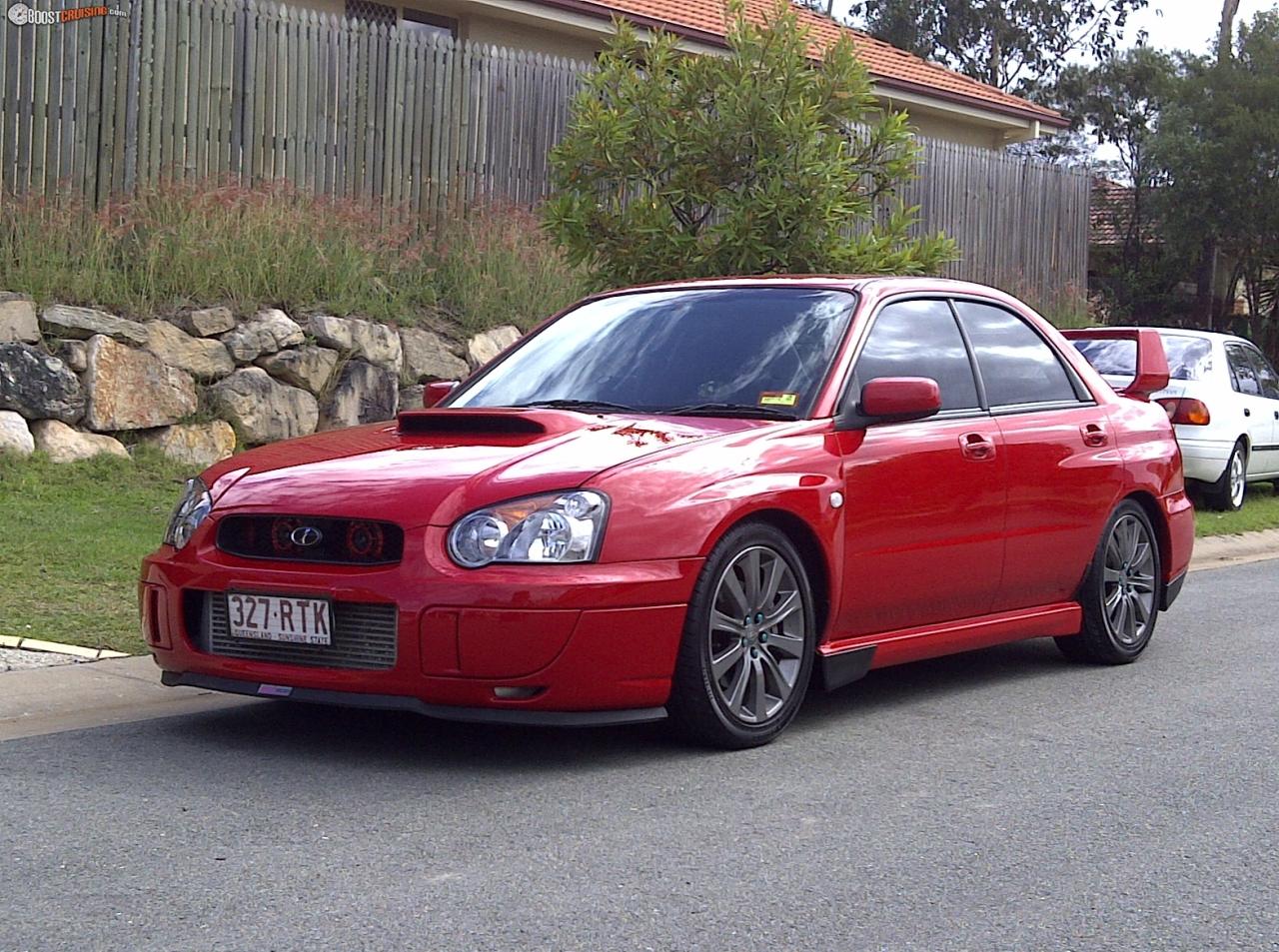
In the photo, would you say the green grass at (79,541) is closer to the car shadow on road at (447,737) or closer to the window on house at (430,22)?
the car shadow on road at (447,737)

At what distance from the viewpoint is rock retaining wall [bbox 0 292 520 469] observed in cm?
1112

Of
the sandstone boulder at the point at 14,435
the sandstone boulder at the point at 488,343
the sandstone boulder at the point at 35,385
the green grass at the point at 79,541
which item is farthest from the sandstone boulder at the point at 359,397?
the sandstone boulder at the point at 14,435

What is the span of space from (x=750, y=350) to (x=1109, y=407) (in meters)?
2.04

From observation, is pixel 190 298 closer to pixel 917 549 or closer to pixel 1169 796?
pixel 917 549

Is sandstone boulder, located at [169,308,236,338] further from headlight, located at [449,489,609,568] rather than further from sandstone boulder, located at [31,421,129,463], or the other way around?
headlight, located at [449,489,609,568]

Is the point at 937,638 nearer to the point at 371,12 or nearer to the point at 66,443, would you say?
the point at 66,443

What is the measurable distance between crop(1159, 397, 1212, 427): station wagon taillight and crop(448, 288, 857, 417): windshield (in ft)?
28.3

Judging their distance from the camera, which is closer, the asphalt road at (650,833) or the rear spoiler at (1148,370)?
the asphalt road at (650,833)

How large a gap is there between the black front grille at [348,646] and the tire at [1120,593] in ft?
11.1

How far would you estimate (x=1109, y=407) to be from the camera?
25.3 ft

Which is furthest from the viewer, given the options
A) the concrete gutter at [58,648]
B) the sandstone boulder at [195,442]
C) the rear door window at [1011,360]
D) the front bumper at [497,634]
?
the sandstone boulder at [195,442]

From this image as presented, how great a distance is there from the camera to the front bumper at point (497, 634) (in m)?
5.19

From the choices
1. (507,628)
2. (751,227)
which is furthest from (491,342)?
(507,628)

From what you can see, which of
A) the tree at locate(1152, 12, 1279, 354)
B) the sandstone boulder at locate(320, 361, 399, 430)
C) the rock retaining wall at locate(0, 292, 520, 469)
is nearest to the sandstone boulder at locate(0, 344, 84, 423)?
the rock retaining wall at locate(0, 292, 520, 469)
